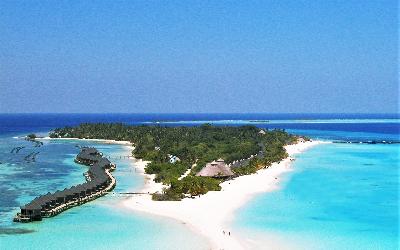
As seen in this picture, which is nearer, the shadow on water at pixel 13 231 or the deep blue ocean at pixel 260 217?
the deep blue ocean at pixel 260 217

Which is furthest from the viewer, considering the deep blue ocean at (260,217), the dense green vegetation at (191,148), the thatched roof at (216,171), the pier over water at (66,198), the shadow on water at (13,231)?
the thatched roof at (216,171)

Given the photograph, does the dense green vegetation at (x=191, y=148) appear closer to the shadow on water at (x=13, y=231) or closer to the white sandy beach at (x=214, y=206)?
the white sandy beach at (x=214, y=206)

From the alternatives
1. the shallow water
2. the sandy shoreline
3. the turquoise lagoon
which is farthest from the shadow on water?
the turquoise lagoon

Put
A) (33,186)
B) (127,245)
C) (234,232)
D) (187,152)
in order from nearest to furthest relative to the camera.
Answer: (127,245)
(234,232)
(33,186)
(187,152)

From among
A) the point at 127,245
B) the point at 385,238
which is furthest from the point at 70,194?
the point at 385,238

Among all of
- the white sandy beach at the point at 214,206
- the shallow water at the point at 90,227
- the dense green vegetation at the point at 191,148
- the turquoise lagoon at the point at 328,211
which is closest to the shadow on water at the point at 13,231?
the shallow water at the point at 90,227

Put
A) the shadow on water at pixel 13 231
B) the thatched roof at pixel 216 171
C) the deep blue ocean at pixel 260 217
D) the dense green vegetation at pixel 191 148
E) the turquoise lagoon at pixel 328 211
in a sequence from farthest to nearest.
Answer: the thatched roof at pixel 216 171 < the dense green vegetation at pixel 191 148 < the shadow on water at pixel 13 231 < the turquoise lagoon at pixel 328 211 < the deep blue ocean at pixel 260 217

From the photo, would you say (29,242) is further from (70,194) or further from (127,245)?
(70,194)
